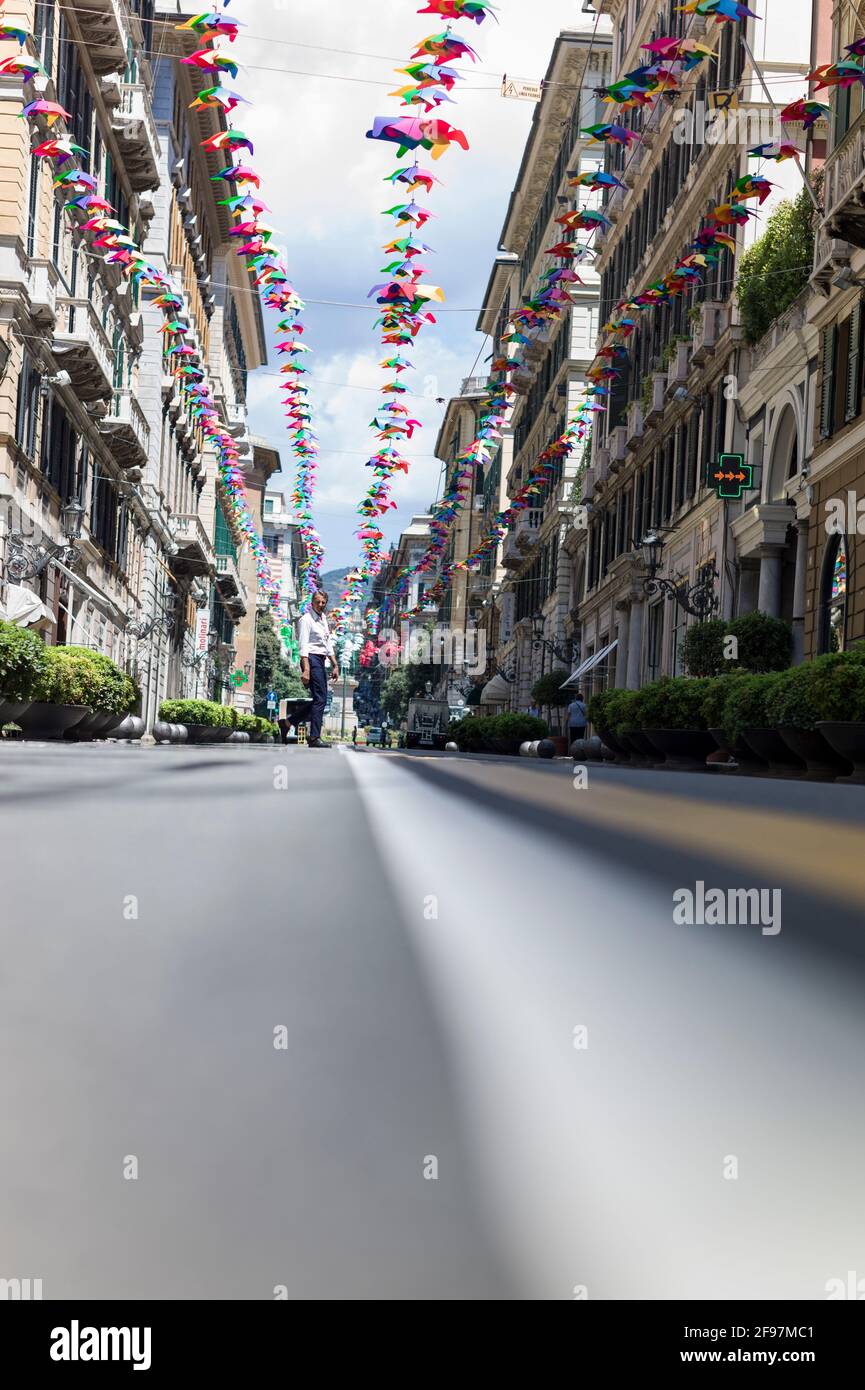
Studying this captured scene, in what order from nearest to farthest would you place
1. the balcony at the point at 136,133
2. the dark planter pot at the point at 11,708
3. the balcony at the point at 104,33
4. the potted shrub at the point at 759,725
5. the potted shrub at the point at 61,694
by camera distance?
the dark planter pot at the point at 11,708
the potted shrub at the point at 759,725
the potted shrub at the point at 61,694
the balcony at the point at 104,33
the balcony at the point at 136,133

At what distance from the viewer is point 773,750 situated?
12047 mm

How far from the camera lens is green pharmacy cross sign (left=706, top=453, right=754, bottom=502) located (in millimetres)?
24406

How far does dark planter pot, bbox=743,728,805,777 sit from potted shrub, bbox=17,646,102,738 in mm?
5697

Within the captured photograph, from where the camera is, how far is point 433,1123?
1.69ft

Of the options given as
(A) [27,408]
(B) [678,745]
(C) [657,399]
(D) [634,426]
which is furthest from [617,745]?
(D) [634,426]

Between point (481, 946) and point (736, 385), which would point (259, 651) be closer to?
point (736, 385)

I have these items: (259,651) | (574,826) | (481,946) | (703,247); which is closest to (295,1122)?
(481,946)

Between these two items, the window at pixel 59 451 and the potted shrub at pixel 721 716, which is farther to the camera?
the window at pixel 59 451

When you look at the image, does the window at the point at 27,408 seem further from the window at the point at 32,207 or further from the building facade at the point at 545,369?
the building facade at the point at 545,369

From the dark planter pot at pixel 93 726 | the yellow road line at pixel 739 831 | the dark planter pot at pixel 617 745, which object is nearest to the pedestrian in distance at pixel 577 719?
the dark planter pot at pixel 617 745

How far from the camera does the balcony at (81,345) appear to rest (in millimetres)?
25328

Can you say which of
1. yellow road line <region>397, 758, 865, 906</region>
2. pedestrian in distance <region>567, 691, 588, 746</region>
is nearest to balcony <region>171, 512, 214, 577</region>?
pedestrian in distance <region>567, 691, 588, 746</region>

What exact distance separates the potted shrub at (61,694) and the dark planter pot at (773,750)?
570cm
